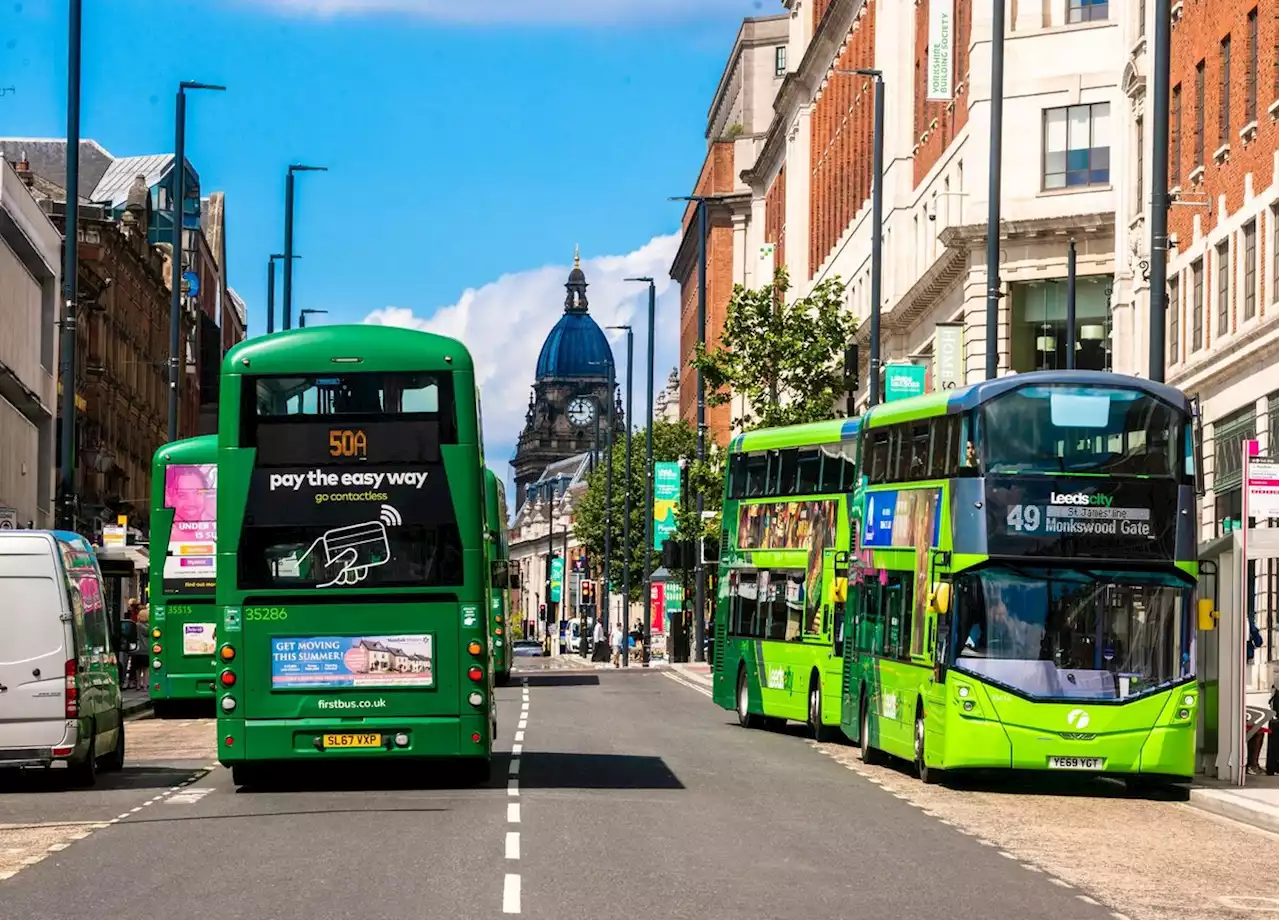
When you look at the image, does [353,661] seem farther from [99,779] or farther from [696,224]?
[696,224]

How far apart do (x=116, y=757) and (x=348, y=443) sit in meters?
5.54

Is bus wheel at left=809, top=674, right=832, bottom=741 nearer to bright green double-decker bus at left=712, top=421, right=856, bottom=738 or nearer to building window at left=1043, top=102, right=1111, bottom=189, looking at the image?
bright green double-decker bus at left=712, top=421, right=856, bottom=738

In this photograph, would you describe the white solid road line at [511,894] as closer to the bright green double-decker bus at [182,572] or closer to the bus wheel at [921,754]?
the bus wheel at [921,754]

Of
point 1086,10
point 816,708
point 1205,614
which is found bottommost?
point 816,708

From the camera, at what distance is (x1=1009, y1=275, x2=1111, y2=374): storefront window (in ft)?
183

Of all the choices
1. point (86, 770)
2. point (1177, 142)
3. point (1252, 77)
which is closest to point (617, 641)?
point (1177, 142)

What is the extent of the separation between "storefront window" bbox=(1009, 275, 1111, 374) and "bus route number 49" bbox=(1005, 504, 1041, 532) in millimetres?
31224

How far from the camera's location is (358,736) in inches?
883

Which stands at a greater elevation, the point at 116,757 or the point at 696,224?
the point at 696,224

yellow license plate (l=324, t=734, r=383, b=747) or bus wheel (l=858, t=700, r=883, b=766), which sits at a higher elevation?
yellow license plate (l=324, t=734, r=383, b=747)

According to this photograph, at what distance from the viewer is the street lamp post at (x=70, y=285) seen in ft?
123

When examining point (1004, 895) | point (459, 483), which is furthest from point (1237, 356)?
point (1004, 895)

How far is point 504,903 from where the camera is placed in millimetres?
13648

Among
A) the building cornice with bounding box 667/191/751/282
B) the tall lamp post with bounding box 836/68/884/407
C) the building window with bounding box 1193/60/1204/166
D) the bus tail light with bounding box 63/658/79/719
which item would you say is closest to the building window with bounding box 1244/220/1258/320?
the building window with bounding box 1193/60/1204/166
